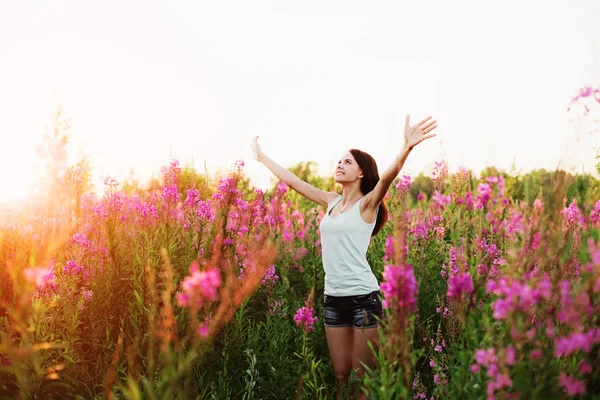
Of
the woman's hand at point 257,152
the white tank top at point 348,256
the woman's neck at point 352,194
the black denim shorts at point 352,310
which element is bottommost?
the black denim shorts at point 352,310

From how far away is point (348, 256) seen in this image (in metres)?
3.90

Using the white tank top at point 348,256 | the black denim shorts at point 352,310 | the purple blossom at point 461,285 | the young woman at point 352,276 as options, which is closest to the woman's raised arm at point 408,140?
the young woman at point 352,276

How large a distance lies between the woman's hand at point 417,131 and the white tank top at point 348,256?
68 centimetres

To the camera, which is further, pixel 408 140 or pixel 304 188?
pixel 304 188

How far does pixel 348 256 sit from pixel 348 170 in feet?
2.56

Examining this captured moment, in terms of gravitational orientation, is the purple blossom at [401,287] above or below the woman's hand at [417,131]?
below

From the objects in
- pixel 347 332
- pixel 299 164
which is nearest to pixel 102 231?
pixel 347 332

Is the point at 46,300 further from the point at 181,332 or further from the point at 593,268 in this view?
the point at 593,268

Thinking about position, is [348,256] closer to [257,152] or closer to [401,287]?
[257,152]

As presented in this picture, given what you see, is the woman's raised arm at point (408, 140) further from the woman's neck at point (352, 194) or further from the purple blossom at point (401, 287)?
the purple blossom at point (401, 287)

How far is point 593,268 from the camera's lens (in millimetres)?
2145

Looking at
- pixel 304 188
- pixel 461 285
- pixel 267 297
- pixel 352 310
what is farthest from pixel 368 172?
pixel 461 285

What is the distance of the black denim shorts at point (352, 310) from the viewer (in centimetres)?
379

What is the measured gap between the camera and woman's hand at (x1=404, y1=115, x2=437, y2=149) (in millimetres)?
3623
